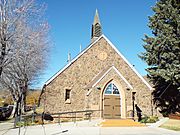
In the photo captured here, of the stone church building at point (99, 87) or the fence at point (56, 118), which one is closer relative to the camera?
the fence at point (56, 118)

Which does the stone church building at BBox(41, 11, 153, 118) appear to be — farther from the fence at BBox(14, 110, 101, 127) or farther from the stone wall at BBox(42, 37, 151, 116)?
the fence at BBox(14, 110, 101, 127)

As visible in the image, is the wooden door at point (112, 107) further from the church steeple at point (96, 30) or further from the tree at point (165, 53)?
the church steeple at point (96, 30)

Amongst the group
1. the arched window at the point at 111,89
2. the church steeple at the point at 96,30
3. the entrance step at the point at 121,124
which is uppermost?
the church steeple at the point at 96,30

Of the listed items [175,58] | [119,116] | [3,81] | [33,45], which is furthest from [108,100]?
[3,81]

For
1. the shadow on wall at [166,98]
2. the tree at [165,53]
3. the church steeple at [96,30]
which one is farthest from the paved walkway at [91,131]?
the church steeple at [96,30]

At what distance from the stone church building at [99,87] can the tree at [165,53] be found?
6.31ft

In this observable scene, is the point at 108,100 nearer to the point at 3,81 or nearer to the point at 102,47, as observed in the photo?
the point at 102,47

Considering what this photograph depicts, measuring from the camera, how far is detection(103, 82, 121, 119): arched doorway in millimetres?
24781

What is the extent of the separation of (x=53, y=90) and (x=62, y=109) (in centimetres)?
229

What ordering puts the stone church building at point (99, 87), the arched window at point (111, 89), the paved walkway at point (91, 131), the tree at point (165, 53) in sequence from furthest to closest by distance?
1. the arched window at point (111, 89)
2. the stone church building at point (99, 87)
3. the tree at point (165, 53)
4. the paved walkway at point (91, 131)

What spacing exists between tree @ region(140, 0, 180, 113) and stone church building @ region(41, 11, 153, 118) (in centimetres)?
192

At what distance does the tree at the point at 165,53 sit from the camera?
74.7 feet

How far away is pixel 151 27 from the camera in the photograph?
26.1 meters

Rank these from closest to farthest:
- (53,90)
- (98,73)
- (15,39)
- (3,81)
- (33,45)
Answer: (15,39), (33,45), (53,90), (98,73), (3,81)
